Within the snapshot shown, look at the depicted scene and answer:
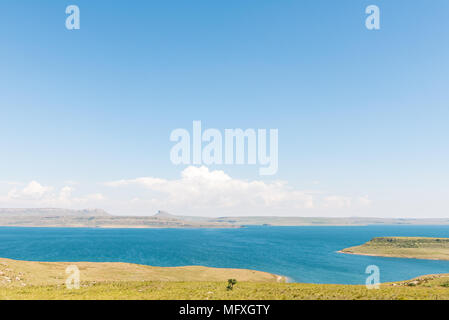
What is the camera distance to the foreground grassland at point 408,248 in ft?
466

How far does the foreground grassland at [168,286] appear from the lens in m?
31.6

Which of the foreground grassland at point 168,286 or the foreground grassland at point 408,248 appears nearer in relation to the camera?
the foreground grassland at point 168,286

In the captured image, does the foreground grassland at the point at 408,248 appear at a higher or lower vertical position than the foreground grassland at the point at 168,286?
lower

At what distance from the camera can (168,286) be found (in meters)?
43.8

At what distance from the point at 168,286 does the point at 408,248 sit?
166907 mm

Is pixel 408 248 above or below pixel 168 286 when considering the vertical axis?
below

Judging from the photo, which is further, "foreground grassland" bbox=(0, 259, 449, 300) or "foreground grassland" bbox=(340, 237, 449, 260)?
"foreground grassland" bbox=(340, 237, 449, 260)

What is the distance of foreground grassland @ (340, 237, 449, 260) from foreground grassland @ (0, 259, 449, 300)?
102431 mm

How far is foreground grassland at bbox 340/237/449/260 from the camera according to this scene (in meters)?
142

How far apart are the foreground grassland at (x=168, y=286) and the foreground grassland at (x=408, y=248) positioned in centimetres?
10243
